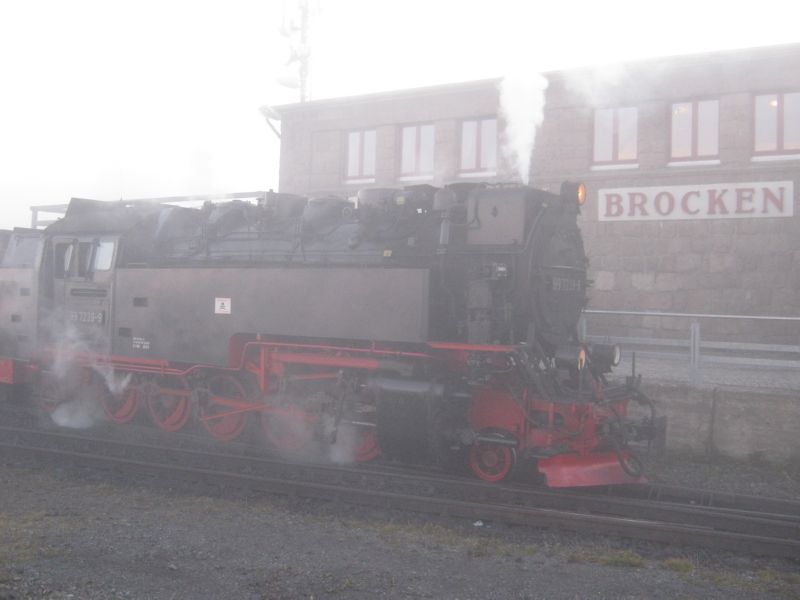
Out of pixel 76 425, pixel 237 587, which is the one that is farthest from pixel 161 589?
pixel 76 425

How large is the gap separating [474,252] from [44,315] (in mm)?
6480

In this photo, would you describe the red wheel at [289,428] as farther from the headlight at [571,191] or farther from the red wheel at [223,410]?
the headlight at [571,191]

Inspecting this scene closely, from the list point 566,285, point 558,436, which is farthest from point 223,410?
point 566,285

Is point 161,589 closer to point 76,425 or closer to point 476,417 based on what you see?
point 476,417

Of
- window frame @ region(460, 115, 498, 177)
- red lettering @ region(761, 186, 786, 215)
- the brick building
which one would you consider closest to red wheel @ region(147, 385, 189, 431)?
the brick building

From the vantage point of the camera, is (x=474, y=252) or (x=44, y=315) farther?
(x=44, y=315)

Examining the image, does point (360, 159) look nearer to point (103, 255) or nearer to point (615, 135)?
point (615, 135)

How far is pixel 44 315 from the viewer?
34.9 feet

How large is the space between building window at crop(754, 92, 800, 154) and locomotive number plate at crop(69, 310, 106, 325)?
1261cm

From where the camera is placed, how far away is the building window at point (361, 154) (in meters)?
19.0

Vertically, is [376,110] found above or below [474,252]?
above

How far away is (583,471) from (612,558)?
5.76 ft

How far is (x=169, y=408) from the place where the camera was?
993 centimetres

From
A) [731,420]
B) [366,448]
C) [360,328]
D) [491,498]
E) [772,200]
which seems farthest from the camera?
[772,200]
